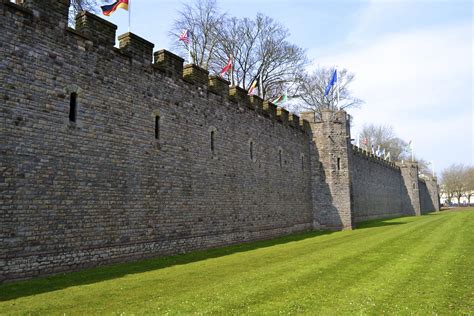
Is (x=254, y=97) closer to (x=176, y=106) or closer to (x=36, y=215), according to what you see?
(x=176, y=106)

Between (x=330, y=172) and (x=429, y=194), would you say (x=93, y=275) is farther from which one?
(x=429, y=194)

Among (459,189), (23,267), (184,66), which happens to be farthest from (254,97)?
(459,189)

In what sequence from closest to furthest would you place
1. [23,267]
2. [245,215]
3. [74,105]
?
[23,267], [74,105], [245,215]

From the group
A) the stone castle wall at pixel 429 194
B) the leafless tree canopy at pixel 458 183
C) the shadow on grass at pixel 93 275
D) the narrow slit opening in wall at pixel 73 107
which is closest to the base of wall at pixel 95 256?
the shadow on grass at pixel 93 275

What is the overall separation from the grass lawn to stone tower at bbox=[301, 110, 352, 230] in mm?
11691

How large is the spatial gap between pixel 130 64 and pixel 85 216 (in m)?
5.02

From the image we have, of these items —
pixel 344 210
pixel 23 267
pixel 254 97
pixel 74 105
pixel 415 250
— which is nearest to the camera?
pixel 23 267

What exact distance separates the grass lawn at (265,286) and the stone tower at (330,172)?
1169cm

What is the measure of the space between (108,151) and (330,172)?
1729 centimetres

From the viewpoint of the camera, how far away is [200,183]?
51.1 feet

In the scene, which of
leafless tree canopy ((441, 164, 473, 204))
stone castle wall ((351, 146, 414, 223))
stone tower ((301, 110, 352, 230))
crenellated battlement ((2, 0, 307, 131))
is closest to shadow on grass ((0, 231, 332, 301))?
crenellated battlement ((2, 0, 307, 131))

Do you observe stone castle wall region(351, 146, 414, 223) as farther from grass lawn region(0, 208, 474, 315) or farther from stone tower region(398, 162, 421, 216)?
grass lawn region(0, 208, 474, 315)

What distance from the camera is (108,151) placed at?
11.8 metres

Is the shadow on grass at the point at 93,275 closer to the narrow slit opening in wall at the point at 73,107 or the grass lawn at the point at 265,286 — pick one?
the grass lawn at the point at 265,286
